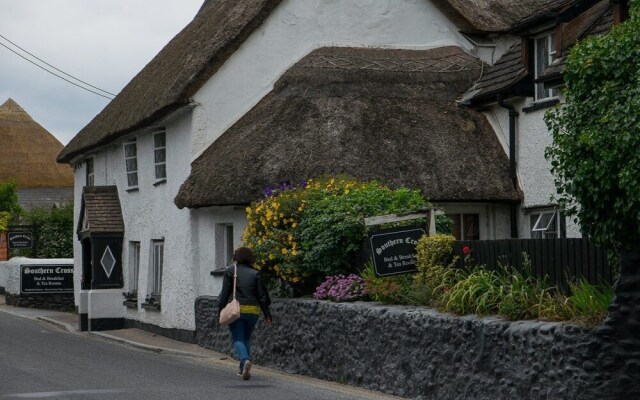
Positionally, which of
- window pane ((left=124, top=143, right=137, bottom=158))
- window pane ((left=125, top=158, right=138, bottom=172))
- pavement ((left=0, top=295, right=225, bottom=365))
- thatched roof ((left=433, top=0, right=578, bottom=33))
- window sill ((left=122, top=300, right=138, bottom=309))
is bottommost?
pavement ((left=0, top=295, right=225, bottom=365))

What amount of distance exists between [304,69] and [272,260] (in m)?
6.00

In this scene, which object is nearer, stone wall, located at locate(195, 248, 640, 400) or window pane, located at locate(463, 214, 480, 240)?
stone wall, located at locate(195, 248, 640, 400)

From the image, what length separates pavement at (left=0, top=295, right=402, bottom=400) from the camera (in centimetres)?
1412

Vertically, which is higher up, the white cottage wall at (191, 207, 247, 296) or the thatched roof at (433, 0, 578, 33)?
the thatched roof at (433, 0, 578, 33)

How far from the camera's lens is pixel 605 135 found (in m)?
9.89

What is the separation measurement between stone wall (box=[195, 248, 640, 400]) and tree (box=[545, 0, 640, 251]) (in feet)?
1.50

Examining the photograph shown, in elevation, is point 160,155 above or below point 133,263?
above

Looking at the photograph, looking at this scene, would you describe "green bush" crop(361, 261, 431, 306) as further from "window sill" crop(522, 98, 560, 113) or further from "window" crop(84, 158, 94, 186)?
"window" crop(84, 158, 94, 186)

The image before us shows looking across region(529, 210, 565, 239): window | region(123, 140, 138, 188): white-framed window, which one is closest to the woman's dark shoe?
region(529, 210, 565, 239): window

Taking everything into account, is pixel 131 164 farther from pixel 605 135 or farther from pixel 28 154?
pixel 28 154

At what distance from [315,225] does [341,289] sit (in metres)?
1.46

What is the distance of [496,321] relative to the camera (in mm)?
11609

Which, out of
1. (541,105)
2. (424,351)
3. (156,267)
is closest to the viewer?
(424,351)

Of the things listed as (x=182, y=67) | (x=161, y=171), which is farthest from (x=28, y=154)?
(x=182, y=67)
